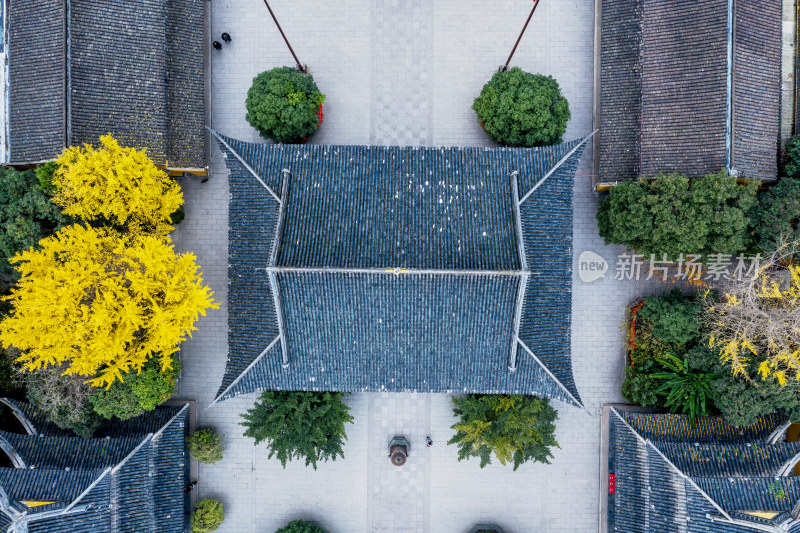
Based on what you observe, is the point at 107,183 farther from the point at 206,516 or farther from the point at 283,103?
the point at 206,516

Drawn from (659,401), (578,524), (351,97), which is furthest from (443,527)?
(351,97)

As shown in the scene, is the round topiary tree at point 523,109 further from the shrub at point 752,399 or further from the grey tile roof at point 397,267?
the shrub at point 752,399

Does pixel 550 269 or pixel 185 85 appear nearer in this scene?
pixel 550 269

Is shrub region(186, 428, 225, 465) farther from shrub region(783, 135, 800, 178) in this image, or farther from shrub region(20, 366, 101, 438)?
shrub region(783, 135, 800, 178)

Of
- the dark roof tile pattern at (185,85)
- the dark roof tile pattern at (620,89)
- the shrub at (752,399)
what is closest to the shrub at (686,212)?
the dark roof tile pattern at (620,89)

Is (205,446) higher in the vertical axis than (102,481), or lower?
lower

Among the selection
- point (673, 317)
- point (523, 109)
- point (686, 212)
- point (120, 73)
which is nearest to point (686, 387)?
point (673, 317)

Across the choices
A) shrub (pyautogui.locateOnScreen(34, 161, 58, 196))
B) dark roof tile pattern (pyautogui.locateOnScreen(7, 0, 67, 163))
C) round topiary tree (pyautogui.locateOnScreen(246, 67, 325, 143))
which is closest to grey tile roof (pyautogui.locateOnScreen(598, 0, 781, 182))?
round topiary tree (pyautogui.locateOnScreen(246, 67, 325, 143))
